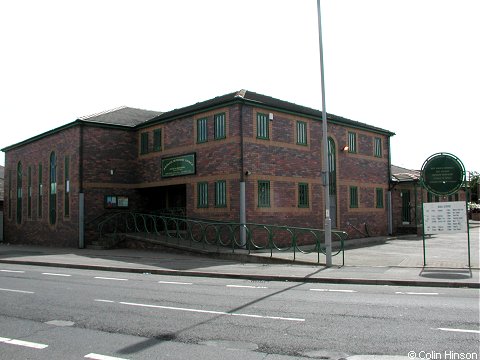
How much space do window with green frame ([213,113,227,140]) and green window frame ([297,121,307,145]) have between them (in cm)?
402

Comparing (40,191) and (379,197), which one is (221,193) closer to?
(379,197)

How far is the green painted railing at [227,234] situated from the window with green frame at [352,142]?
540 centimetres

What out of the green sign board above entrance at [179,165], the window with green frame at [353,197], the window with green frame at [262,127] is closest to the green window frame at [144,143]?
the green sign board above entrance at [179,165]

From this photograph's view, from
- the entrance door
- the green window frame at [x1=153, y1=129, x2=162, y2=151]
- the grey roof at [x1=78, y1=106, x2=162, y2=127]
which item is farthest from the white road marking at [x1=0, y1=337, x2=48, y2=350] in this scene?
the entrance door

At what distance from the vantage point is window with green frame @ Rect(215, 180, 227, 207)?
19953mm

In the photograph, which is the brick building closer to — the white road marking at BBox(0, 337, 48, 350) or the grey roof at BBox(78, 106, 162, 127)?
the grey roof at BBox(78, 106, 162, 127)

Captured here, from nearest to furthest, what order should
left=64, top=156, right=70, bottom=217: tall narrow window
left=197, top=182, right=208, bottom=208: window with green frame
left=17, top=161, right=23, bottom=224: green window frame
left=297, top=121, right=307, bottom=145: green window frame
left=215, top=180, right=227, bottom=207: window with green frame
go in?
left=215, top=180, right=227, bottom=207: window with green frame
left=197, top=182, right=208, bottom=208: window with green frame
left=297, top=121, right=307, bottom=145: green window frame
left=64, top=156, right=70, bottom=217: tall narrow window
left=17, top=161, right=23, bottom=224: green window frame

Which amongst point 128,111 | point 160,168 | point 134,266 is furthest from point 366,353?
point 128,111

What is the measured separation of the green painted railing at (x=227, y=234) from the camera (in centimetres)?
1816

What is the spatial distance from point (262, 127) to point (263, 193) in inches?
114

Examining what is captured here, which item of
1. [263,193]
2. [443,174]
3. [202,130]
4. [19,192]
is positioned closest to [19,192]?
[19,192]

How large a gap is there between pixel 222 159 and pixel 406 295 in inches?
465

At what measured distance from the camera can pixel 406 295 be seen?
962cm

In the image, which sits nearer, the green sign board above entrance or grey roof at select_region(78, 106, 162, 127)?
the green sign board above entrance
